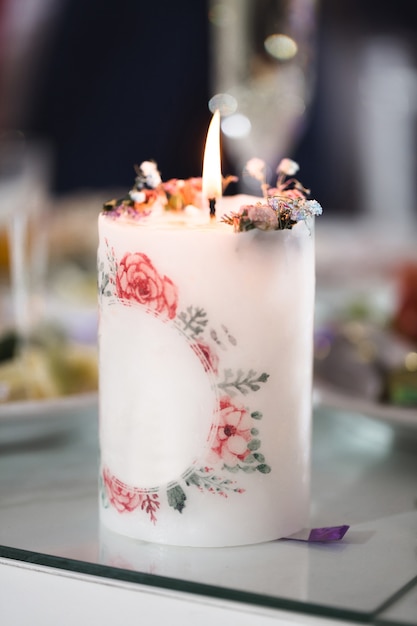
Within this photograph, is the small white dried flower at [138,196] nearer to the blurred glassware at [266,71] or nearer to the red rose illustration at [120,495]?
the red rose illustration at [120,495]

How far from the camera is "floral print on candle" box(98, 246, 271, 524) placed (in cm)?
52

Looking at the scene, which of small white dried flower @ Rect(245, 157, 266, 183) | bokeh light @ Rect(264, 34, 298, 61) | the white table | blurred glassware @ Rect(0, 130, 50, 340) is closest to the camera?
the white table

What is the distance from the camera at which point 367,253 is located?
60.7 inches

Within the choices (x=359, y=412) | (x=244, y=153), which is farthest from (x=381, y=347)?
(x=244, y=153)

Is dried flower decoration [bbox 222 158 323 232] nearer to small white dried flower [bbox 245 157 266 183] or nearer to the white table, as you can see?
small white dried flower [bbox 245 157 266 183]

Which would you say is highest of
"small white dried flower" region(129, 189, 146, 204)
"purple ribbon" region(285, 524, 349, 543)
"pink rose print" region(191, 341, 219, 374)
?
"small white dried flower" region(129, 189, 146, 204)

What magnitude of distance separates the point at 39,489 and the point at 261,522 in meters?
0.17

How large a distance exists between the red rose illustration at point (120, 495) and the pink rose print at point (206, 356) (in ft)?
0.28

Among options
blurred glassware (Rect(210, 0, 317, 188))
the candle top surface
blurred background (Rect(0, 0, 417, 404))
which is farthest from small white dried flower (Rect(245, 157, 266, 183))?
blurred background (Rect(0, 0, 417, 404))

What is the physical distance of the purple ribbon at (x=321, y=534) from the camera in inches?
21.5

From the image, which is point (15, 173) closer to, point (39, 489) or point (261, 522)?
point (39, 489)

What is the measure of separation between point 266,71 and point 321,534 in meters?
1.14

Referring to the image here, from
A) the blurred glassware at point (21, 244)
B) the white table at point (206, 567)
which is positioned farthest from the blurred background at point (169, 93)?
the white table at point (206, 567)

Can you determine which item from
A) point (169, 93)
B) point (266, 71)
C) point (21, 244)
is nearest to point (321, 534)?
point (21, 244)
